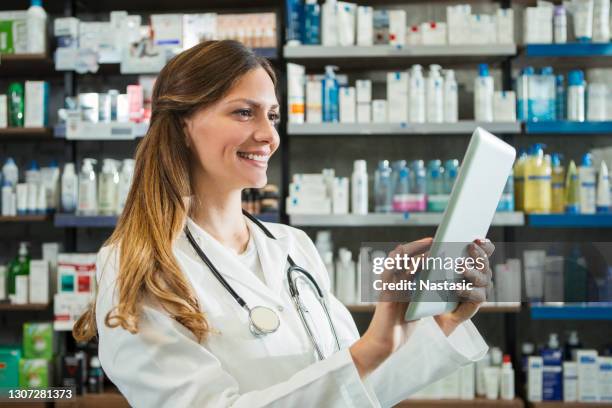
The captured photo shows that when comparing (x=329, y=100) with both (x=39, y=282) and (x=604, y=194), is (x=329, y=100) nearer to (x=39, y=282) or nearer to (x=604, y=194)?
(x=604, y=194)

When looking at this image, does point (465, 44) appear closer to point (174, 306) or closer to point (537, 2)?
point (537, 2)

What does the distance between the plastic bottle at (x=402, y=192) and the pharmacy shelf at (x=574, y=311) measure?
890 mm

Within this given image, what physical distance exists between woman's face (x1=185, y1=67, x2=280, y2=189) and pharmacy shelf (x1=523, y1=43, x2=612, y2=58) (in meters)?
2.46

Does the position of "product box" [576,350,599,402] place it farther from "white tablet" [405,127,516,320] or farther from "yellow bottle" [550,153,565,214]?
"white tablet" [405,127,516,320]

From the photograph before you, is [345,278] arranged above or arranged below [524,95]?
below

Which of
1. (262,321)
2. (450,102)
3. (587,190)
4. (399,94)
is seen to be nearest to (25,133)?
(399,94)

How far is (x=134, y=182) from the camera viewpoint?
148 cm

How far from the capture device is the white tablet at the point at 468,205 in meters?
A: 0.86

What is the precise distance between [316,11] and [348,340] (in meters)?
2.47

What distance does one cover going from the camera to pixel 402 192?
364 centimetres

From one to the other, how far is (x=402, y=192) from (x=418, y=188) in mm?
89

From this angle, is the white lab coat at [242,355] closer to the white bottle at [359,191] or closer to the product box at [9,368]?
the white bottle at [359,191]

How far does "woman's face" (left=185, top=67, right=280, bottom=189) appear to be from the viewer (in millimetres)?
1494

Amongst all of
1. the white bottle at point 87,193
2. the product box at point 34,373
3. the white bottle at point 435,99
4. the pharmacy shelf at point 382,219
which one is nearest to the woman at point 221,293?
the pharmacy shelf at point 382,219
